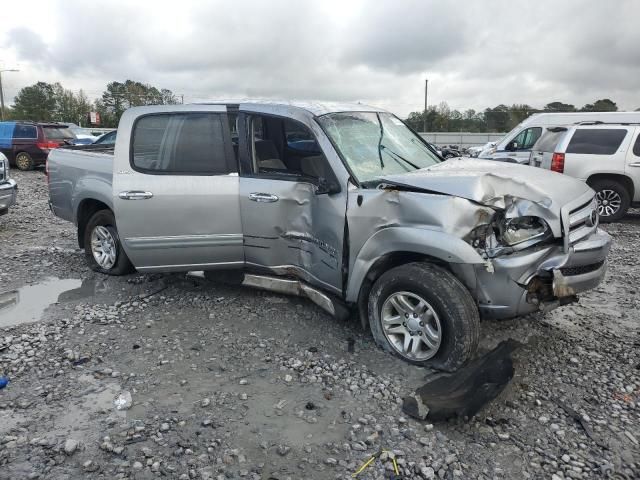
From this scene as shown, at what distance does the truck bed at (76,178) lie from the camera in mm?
5391

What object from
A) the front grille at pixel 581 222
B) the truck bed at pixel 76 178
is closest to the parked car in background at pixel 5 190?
the truck bed at pixel 76 178

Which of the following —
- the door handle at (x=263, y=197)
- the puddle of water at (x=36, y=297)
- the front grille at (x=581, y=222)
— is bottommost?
the puddle of water at (x=36, y=297)

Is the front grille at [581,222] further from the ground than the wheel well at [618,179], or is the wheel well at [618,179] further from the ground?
the front grille at [581,222]

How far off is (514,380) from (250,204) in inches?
98.3

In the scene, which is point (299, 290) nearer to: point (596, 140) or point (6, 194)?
point (6, 194)

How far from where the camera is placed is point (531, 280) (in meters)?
3.36

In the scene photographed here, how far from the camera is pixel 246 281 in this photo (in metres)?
4.68

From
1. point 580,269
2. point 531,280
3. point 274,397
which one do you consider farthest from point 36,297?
point 580,269

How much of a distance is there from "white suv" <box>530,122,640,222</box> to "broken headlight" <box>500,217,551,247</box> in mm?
6824

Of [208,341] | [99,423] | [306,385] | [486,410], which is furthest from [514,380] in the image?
[99,423]

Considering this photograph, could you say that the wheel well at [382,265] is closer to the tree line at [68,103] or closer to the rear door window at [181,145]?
the rear door window at [181,145]

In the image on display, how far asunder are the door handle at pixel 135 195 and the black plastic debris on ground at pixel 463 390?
289cm

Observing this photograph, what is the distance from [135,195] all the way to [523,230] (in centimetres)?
331

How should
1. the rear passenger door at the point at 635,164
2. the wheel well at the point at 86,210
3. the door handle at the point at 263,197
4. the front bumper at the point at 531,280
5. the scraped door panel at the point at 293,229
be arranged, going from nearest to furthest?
the front bumper at the point at 531,280, the scraped door panel at the point at 293,229, the door handle at the point at 263,197, the wheel well at the point at 86,210, the rear passenger door at the point at 635,164
